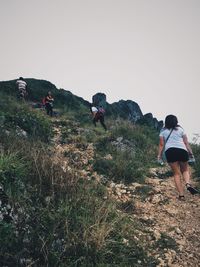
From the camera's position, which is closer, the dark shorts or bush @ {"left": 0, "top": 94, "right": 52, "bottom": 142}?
the dark shorts

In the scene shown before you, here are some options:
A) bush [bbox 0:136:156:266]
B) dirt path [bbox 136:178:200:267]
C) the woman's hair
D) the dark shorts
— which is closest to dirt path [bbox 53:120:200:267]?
dirt path [bbox 136:178:200:267]

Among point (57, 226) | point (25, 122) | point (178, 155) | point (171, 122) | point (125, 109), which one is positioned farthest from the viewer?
point (125, 109)

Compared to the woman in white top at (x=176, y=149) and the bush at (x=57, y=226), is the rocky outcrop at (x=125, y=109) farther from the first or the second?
the bush at (x=57, y=226)

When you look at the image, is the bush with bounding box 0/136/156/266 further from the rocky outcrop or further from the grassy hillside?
the rocky outcrop

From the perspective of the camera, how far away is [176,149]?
6.41m

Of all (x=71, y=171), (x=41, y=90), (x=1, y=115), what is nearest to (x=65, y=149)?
(x=1, y=115)

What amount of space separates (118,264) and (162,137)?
3.43m

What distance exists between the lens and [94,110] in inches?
684

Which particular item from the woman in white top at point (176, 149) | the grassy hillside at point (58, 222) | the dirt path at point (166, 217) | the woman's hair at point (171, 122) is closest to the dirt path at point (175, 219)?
the dirt path at point (166, 217)

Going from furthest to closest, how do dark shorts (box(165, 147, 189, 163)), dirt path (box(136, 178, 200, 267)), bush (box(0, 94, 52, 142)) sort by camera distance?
1. bush (box(0, 94, 52, 142))
2. dark shorts (box(165, 147, 189, 163))
3. dirt path (box(136, 178, 200, 267))

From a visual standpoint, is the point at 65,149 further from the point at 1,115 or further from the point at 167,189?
the point at 167,189

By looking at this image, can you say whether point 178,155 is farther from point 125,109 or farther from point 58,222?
point 125,109

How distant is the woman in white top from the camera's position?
6.38m

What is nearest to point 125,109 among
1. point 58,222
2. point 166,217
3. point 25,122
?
point 25,122
